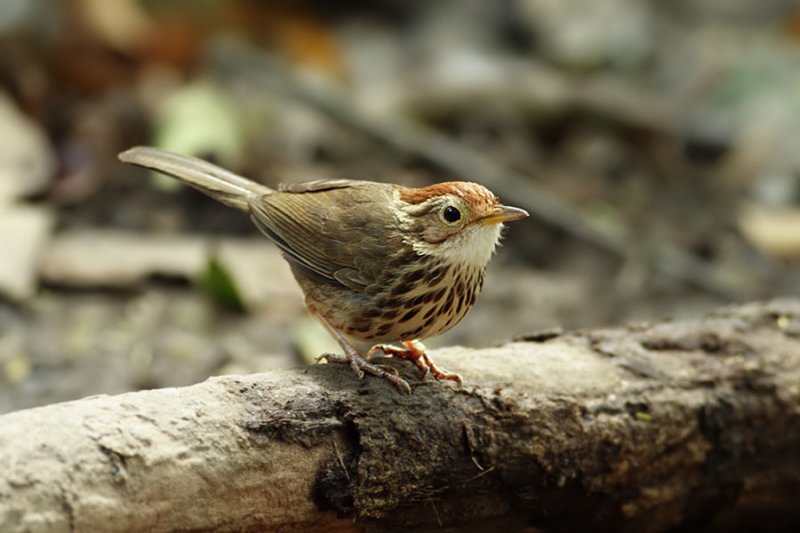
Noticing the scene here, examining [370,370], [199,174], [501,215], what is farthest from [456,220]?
[199,174]

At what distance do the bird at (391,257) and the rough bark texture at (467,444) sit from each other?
0.56ft

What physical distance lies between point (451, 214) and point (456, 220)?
3 centimetres

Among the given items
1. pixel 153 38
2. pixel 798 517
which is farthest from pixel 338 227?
pixel 153 38

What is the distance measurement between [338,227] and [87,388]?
1.94 metres

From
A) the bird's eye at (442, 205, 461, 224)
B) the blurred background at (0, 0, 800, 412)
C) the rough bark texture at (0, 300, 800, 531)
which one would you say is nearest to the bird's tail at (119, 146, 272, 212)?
the bird's eye at (442, 205, 461, 224)

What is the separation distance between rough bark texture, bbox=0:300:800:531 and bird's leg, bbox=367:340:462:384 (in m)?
0.07

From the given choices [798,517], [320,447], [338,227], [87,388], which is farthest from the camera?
[87,388]

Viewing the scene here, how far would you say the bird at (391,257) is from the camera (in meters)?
3.54

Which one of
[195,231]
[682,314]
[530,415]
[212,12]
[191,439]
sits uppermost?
[212,12]

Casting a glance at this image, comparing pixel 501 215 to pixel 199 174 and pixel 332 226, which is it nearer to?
pixel 332 226

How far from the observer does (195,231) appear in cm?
688

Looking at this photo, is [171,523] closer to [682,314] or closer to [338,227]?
[338,227]

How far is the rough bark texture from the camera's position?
2730 millimetres

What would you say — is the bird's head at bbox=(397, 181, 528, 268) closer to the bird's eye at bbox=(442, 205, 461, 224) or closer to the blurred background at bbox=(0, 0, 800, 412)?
the bird's eye at bbox=(442, 205, 461, 224)
